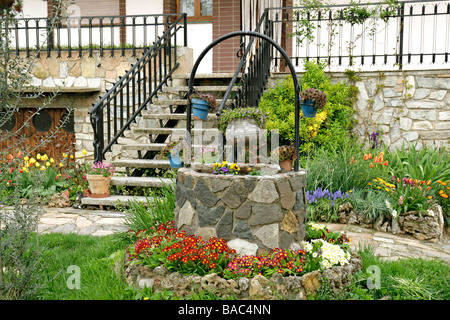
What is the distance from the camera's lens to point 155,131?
713 cm

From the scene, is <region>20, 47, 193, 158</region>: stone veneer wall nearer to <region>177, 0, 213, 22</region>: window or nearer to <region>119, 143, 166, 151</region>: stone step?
<region>177, 0, 213, 22</region>: window

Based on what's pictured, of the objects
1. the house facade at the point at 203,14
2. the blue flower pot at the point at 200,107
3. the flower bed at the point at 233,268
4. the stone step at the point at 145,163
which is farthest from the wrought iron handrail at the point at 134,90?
the flower bed at the point at 233,268

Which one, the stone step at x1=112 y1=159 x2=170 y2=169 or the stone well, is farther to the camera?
the stone step at x1=112 y1=159 x2=170 y2=169

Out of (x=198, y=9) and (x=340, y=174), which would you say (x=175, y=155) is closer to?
(x=340, y=174)

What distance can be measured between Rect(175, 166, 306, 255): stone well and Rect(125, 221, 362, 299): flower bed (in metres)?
0.09

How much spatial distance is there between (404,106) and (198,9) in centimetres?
485

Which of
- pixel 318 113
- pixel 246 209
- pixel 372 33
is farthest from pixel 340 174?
pixel 372 33

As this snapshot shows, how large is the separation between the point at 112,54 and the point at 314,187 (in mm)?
4811

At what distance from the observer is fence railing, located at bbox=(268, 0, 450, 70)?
780 cm

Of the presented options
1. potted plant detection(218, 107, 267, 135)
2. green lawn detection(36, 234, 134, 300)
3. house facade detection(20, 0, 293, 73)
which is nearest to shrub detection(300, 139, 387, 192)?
potted plant detection(218, 107, 267, 135)

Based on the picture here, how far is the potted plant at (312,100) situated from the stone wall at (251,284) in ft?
4.13

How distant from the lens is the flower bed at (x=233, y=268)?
321 cm

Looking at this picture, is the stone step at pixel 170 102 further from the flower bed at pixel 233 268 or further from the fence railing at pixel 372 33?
the flower bed at pixel 233 268
